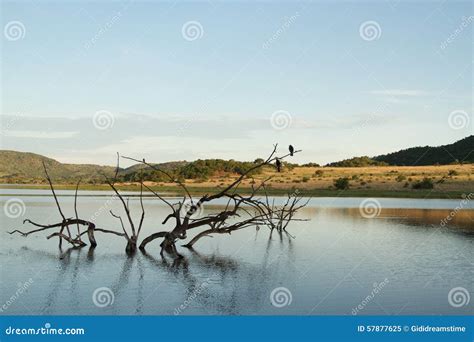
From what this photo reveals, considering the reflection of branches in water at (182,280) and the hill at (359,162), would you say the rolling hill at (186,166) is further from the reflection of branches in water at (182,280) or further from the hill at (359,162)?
the reflection of branches in water at (182,280)

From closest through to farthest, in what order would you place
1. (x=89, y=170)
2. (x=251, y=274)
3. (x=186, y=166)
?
1. (x=251, y=274)
2. (x=186, y=166)
3. (x=89, y=170)

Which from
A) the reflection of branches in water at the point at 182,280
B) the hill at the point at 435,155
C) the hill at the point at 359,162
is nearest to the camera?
the reflection of branches in water at the point at 182,280

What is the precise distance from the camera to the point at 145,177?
225ft

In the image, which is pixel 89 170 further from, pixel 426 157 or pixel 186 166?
pixel 426 157

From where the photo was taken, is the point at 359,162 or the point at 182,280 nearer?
the point at 182,280

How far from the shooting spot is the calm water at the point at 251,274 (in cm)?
970

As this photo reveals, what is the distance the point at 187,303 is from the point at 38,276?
3.96 m

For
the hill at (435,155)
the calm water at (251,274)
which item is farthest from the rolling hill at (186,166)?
the calm water at (251,274)

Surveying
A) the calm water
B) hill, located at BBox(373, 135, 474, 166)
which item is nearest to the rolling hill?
hill, located at BBox(373, 135, 474, 166)

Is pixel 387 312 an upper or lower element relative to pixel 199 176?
lower

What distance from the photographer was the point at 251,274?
1247 centimetres

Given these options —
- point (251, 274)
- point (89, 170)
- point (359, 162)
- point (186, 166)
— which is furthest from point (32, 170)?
point (251, 274)
